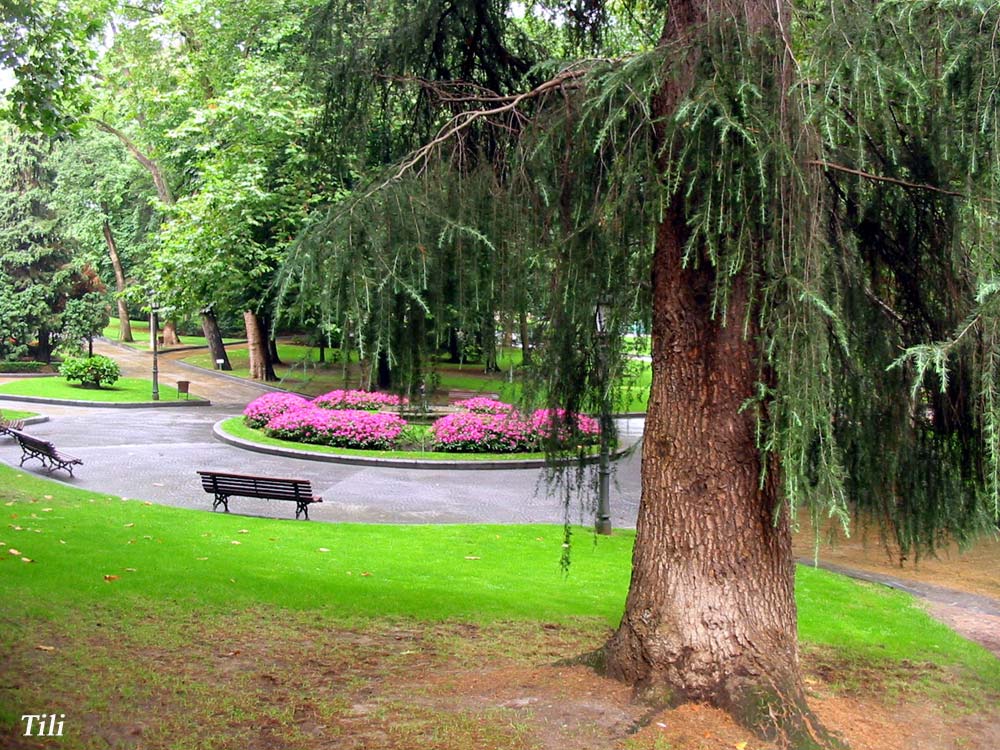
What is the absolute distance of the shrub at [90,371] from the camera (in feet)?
111

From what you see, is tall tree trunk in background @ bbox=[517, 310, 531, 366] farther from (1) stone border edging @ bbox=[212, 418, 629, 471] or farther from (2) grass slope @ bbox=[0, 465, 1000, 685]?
(1) stone border edging @ bbox=[212, 418, 629, 471]

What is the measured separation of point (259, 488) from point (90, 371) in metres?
Answer: 23.6

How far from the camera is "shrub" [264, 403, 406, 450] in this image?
21672 mm

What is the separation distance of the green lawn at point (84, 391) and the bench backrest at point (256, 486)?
1921 cm

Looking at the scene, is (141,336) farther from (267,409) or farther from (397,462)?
(397,462)

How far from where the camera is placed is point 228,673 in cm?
623

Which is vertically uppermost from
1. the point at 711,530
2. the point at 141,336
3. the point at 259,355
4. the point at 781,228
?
the point at 781,228

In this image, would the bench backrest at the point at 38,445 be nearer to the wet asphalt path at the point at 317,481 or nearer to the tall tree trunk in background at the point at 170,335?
the wet asphalt path at the point at 317,481

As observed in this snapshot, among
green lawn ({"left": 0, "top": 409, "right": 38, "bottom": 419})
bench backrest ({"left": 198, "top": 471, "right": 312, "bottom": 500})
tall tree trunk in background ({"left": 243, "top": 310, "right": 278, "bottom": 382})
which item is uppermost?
tall tree trunk in background ({"left": 243, "top": 310, "right": 278, "bottom": 382})

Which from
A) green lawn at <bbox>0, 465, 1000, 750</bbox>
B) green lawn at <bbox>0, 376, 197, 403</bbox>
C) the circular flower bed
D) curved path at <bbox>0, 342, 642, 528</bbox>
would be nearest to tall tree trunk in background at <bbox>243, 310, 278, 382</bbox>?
green lawn at <bbox>0, 376, 197, 403</bbox>

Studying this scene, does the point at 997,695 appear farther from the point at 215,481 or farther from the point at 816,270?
the point at 215,481

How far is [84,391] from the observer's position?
3294 cm

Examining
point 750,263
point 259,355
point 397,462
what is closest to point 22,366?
point 259,355

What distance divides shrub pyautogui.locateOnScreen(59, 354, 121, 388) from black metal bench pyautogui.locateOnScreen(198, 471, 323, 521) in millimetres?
22759
